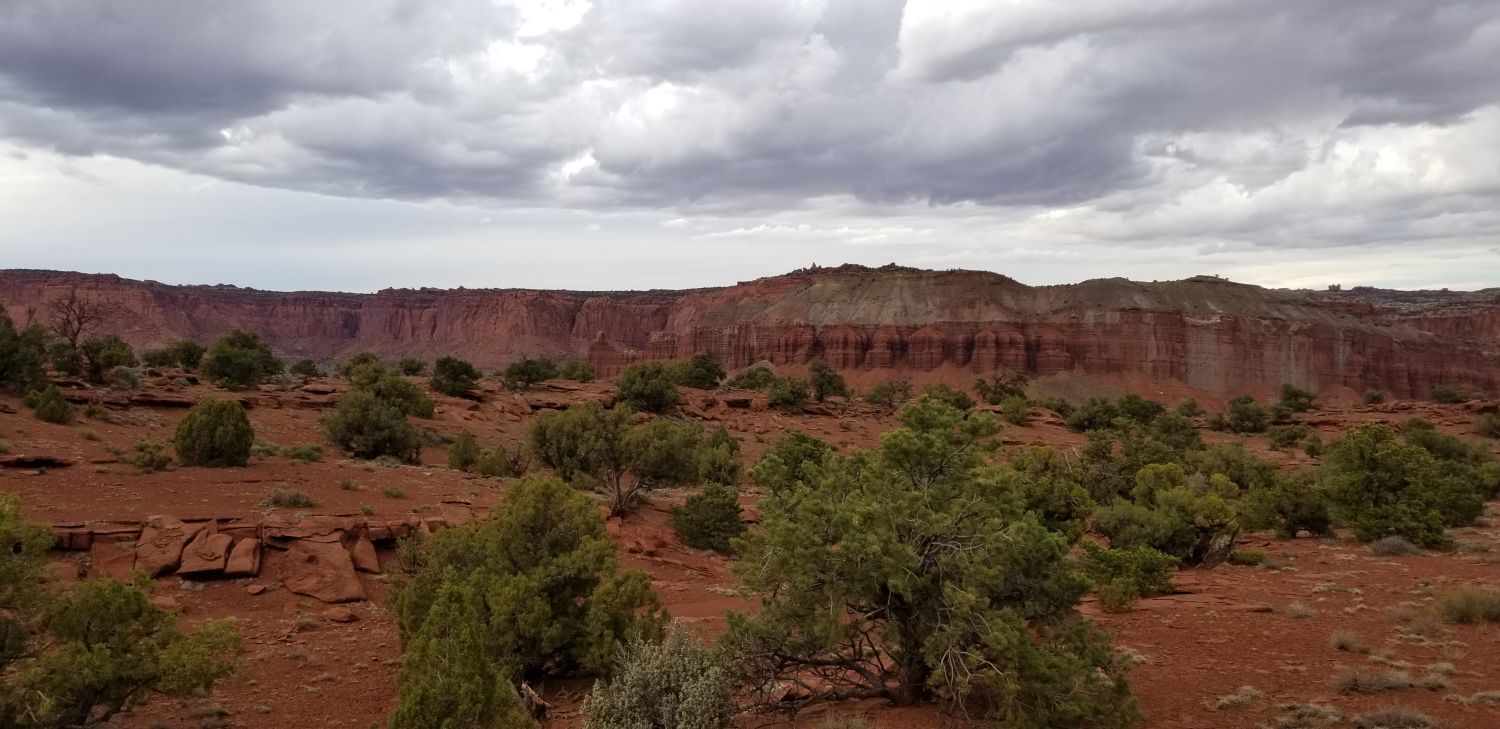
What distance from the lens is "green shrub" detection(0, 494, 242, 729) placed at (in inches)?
265

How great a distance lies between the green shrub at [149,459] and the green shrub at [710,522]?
Result: 38.3ft

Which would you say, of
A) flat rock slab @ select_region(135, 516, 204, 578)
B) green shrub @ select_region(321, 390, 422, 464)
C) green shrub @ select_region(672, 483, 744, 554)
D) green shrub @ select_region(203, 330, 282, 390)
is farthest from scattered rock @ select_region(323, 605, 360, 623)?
green shrub @ select_region(203, 330, 282, 390)

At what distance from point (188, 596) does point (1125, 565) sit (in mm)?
14525

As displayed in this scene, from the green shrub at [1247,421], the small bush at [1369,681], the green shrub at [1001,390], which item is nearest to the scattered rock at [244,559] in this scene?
the small bush at [1369,681]

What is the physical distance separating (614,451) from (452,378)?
23.7 metres

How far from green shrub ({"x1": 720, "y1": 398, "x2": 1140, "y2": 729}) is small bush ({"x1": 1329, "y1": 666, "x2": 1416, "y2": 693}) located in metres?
3.17

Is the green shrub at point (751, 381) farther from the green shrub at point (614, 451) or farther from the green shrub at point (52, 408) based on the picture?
the green shrub at point (52, 408)

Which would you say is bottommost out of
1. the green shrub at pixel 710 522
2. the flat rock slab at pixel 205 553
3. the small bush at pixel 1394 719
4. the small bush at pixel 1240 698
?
the green shrub at pixel 710 522

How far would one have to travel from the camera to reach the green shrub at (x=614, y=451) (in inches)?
832

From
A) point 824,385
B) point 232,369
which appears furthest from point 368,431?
point 824,385

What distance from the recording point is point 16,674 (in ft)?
24.9

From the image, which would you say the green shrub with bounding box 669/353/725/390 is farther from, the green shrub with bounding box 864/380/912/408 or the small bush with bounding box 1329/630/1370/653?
the small bush with bounding box 1329/630/1370/653

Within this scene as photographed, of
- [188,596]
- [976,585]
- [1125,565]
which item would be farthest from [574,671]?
[1125,565]

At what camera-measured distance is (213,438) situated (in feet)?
62.5
